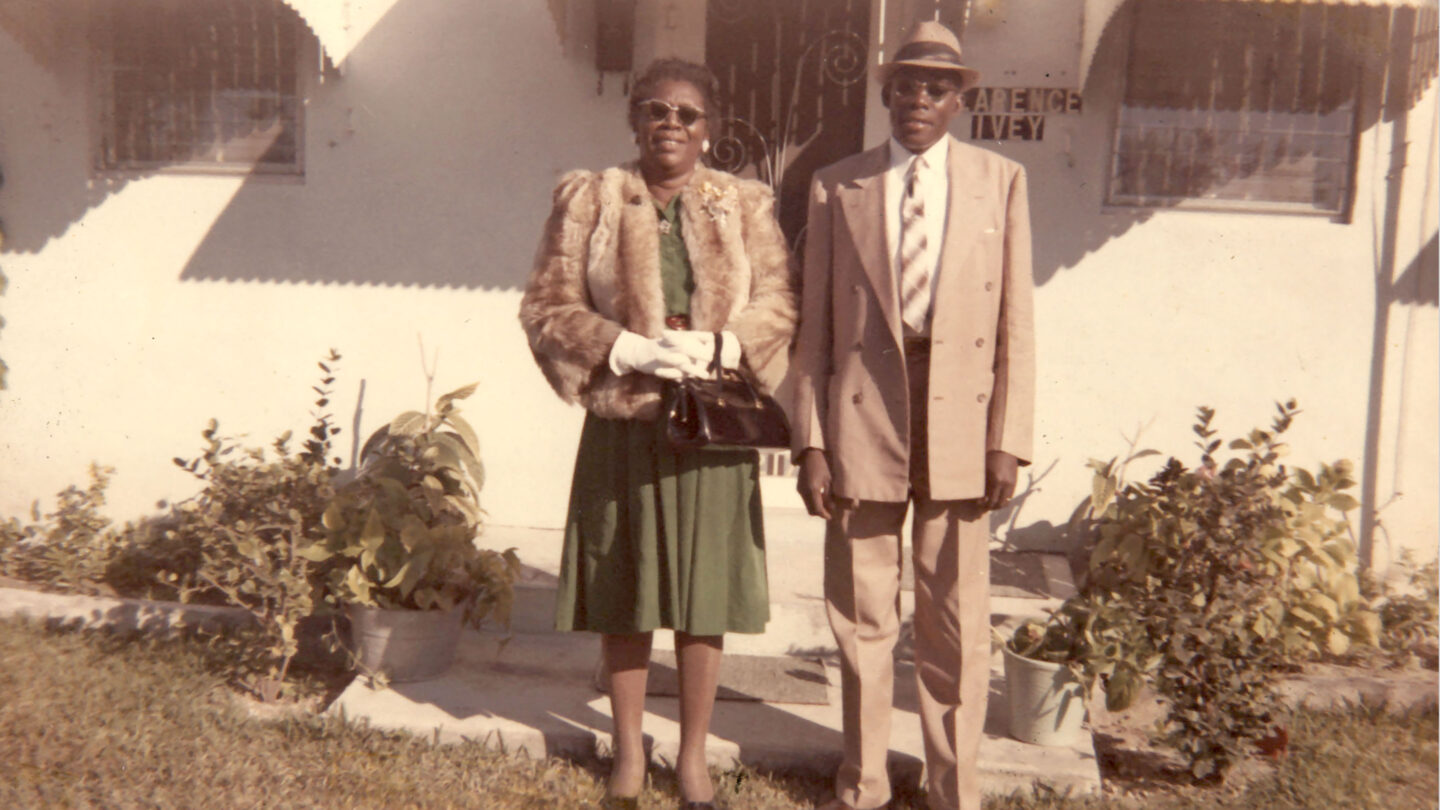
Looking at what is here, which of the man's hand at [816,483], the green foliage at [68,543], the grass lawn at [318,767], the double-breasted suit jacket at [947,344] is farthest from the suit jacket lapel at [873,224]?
the green foliage at [68,543]

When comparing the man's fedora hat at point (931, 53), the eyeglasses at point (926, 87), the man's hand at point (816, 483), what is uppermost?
the man's fedora hat at point (931, 53)

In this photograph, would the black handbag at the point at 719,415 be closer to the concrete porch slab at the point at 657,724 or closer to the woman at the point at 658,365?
the woman at the point at 658,365

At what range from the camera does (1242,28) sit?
5027mm

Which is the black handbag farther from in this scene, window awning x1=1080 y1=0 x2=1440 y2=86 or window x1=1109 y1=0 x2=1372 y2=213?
window x1=1109 y1=0 x2=1372 y2=213

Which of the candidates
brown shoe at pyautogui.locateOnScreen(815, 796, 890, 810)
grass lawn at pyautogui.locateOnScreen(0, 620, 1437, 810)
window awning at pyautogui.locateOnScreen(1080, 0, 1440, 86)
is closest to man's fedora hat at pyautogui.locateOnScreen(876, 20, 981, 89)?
window awning at pyautogui.locateOnScreen(1080, 0, 1440, 86)

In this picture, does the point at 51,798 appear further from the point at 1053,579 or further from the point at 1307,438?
the point at 1307,438

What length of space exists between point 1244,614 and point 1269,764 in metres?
0.56

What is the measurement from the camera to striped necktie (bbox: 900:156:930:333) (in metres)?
2.98

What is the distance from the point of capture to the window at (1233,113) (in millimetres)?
5031

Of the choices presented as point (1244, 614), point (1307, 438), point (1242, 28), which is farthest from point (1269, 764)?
point (1242, 28)

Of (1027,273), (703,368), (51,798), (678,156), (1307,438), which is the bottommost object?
(51,798)

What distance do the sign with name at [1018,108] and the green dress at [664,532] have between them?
245 cm

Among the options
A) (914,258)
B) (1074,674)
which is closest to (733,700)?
(1074,674)

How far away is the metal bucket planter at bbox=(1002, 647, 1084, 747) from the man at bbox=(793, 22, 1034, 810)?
564mm
